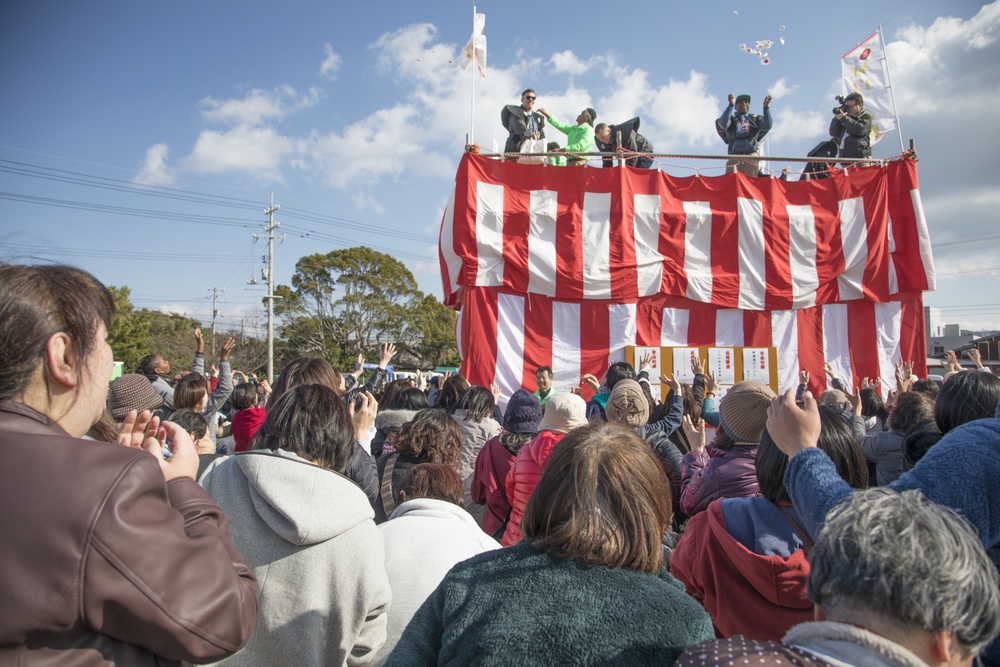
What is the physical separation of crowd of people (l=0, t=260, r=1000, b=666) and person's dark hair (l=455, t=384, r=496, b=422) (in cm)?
216

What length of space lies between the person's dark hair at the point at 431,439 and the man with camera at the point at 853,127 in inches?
434

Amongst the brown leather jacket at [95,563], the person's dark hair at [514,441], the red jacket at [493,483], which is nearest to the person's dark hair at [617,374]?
the person's dark hair at [514,441]

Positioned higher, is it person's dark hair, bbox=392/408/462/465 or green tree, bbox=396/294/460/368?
green tree, bbox=396/294/460/368

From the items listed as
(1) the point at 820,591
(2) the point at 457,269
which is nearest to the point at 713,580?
(1) the point at 820,591

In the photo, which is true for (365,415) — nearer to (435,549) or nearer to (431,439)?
(431,439)

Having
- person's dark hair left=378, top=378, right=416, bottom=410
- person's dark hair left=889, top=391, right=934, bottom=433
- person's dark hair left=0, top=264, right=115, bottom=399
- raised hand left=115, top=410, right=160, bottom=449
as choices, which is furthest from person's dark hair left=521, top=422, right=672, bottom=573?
person's dark hair left=378, top=378, right=416, bottom=410

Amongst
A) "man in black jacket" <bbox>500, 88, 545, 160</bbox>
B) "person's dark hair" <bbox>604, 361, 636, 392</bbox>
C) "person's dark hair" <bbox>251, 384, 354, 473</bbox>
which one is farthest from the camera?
"man in black jacket" <bbox>500, 88, 545, 160</bbox>

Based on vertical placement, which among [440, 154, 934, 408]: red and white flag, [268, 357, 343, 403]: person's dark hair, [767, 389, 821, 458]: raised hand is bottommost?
[767, 389, 821, 458]: raised hand

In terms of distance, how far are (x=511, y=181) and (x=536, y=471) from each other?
806 cm

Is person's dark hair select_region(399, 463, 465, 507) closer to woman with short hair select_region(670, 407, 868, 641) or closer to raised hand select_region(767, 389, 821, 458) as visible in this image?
woman with short hair select_region(670, 407, 868, 641)

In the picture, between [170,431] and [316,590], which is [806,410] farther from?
[170,431]

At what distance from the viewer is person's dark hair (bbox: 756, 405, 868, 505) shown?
2078 mm

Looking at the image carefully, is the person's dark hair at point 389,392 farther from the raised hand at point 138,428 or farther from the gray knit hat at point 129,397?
the raised hand at point 138,428

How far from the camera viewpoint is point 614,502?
1.40 m
